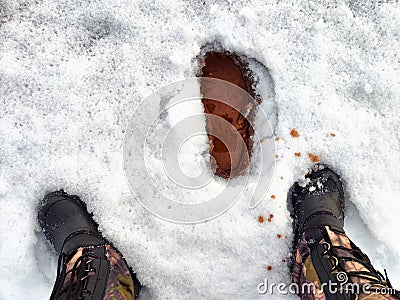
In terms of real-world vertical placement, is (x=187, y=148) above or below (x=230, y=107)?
below

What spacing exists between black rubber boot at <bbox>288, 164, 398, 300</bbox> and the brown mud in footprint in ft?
0.72

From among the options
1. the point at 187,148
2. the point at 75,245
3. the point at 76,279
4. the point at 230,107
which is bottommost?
the point at 76,279

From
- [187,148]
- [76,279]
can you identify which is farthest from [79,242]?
[187,148]

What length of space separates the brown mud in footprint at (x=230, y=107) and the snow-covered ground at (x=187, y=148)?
1.9 inches

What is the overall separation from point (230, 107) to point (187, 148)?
8.1 inches

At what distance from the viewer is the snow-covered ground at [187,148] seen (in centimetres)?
138

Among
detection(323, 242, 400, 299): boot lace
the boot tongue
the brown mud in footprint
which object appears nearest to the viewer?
detection(323, 242, 400, 299): boot lace

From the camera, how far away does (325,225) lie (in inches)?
51.2

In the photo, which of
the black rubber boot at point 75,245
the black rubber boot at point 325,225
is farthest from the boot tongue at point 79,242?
the black rubber boot at point 325,225

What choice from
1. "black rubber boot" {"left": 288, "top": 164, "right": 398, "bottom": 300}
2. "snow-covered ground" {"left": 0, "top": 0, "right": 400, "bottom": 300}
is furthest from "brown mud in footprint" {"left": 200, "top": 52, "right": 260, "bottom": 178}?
"black rubber boot" {"left": 288, "top": 164, "right": 398, "bottom": 300}

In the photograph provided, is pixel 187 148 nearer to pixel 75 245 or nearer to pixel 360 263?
pixel 75 245

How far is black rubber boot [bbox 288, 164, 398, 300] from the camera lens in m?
1.16

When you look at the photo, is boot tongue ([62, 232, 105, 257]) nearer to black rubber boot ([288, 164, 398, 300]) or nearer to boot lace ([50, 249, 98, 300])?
boot lace ([50, 249, 98, 300])

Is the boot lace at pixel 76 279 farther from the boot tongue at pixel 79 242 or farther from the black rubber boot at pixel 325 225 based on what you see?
the black rubber boot at pixel 325 225
